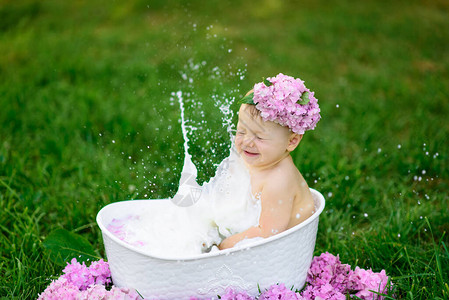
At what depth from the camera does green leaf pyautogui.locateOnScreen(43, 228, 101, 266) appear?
6.68 ft

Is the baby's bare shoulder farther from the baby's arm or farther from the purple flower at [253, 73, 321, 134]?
the purple flower at [253, 73, 321, 134]

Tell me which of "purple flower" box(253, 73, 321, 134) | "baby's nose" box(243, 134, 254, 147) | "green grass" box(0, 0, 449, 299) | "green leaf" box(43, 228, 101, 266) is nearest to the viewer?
"purple flower" box(253, 73, 321, 134)

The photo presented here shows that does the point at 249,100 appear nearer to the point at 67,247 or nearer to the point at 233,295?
the point at 233,295

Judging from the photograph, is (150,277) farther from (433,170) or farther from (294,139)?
(433,170)

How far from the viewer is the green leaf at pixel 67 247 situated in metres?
2.04

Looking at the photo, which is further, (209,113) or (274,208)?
(209,113)

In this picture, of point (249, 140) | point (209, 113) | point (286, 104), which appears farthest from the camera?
point (209, 113)

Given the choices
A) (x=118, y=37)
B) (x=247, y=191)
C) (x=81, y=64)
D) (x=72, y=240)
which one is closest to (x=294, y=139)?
(x=247, y=191)

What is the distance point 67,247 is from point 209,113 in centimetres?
115

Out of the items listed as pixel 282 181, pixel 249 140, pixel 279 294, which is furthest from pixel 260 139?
pixel 279 294

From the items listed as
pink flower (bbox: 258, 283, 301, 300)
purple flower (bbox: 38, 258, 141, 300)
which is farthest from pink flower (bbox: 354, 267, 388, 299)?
purple flower (bbox: 38, 258, 141, 300)

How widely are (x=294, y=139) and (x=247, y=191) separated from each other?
0.83 ft

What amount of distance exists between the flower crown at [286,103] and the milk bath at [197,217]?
0.29 metres

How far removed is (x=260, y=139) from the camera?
5.87 ft
